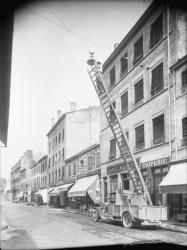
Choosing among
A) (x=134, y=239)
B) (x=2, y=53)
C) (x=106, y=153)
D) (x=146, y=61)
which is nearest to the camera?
(x=2, y=53)

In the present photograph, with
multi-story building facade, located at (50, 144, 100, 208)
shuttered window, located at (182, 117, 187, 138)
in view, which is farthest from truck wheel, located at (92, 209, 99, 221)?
multi-story building facade, located at (50, 144, 100, 208)

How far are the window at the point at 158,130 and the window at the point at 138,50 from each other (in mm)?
5442

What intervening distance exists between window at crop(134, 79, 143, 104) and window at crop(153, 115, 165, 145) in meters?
3.01

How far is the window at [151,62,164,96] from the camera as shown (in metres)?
21.7

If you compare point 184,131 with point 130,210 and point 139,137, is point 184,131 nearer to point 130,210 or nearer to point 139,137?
point 130,210

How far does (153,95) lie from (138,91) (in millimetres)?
2649

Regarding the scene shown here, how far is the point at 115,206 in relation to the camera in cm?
1855

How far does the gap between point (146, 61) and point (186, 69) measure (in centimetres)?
523

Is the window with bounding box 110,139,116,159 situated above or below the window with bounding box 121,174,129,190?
above

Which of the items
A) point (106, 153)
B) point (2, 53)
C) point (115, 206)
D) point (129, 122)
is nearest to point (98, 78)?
point (129, 122)

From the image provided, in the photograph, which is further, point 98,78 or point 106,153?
point 106,153

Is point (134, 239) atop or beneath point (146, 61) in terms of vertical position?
beneath

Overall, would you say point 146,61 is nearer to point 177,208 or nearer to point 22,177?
point 177,208

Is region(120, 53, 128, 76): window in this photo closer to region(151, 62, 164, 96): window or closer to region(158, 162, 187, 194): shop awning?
region(151, 62, 164, 96): window
